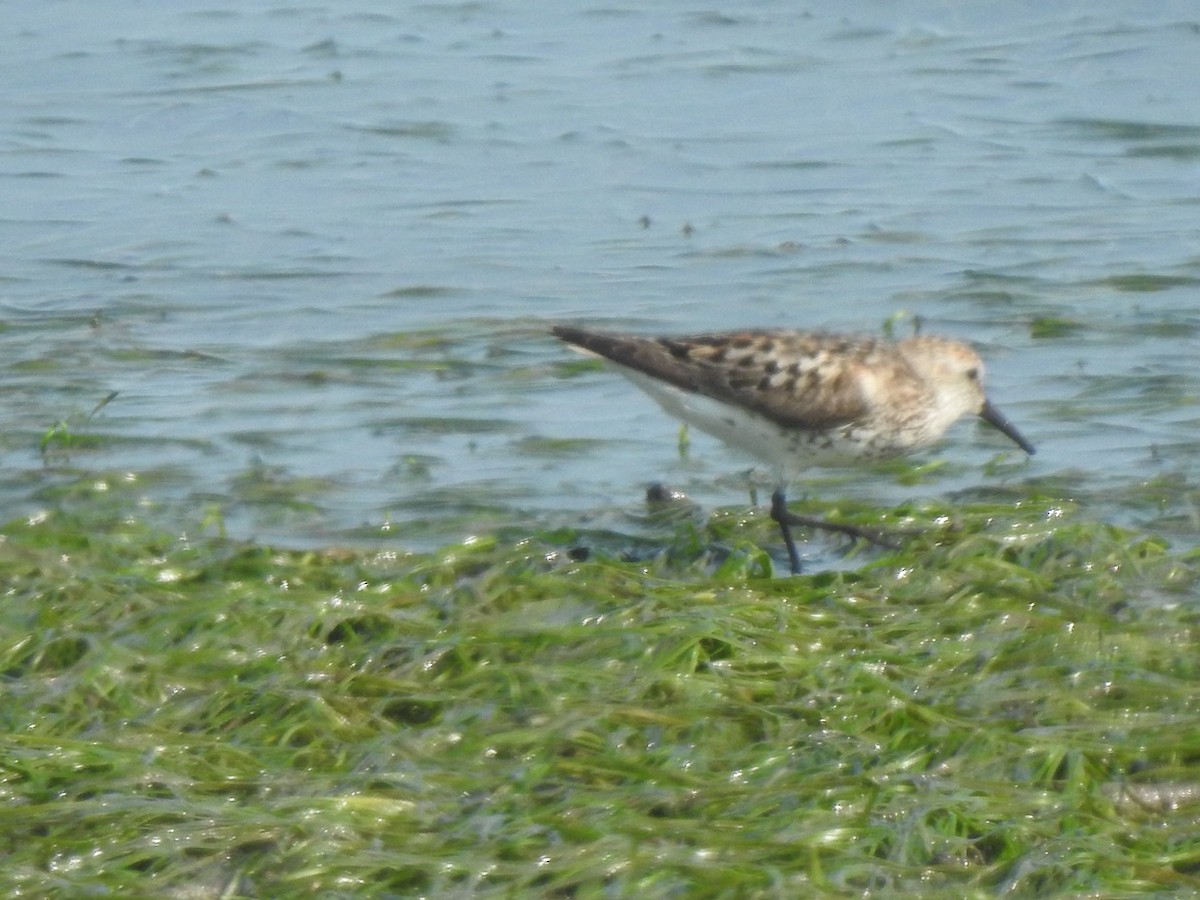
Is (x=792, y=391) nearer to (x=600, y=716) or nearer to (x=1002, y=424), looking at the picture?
(x=1002, y=424)

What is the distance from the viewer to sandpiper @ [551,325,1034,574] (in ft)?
24.6

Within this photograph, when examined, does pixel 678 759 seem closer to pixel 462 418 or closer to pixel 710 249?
pixel 462 418

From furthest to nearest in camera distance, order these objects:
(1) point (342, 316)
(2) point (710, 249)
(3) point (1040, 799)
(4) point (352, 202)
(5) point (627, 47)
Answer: (5) point (627, 47)
(4) point (352, 202)
(2) point (710, 249)
(1) point (342, 316)
(3) point (1040, 799)

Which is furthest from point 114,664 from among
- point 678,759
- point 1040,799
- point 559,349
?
point 559,349

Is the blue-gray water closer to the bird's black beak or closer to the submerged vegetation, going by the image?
the bird's black beak

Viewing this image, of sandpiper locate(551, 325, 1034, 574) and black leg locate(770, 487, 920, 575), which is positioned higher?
sandpiper locate(551, 325, 1034, 574)

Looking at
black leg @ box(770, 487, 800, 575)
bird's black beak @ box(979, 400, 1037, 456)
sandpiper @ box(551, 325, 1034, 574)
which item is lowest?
black leg @ box(770, 487, 800, 575)

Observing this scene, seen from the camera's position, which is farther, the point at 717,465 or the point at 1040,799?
the point at 717,465

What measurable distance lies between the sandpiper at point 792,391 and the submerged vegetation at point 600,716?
350mm

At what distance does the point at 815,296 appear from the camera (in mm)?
10414

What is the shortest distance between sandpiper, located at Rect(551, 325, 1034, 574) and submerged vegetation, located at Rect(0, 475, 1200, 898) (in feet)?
1.15

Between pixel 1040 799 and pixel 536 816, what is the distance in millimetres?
1140

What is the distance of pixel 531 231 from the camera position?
11562 mm

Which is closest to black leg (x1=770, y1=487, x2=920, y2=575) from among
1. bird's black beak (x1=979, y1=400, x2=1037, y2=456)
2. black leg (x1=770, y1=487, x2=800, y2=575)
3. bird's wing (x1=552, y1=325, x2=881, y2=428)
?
black leg (x1=770, y1=487, x2=800, y2=575)
